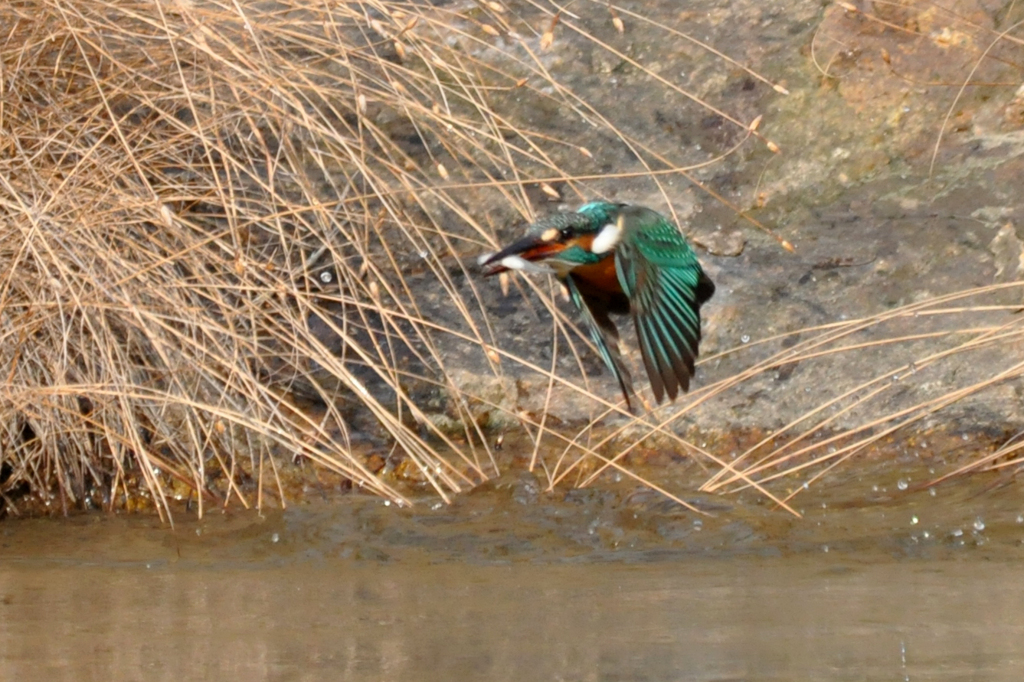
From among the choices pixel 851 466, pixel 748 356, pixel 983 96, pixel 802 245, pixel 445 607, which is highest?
pixel 983 96

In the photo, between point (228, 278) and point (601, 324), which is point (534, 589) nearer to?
point (601, 324)

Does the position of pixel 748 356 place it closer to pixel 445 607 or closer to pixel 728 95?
pixel 728 95

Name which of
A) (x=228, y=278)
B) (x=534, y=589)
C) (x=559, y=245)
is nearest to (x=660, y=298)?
(x=559, y=245)

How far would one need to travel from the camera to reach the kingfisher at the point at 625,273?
259 centimetres

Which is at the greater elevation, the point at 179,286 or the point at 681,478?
the point at 179,286

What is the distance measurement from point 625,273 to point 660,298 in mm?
98

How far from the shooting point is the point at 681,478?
3268mm

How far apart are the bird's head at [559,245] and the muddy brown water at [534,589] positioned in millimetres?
574

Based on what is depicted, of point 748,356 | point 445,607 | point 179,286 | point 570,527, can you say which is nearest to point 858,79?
point 748,356

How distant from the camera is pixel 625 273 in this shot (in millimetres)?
2645

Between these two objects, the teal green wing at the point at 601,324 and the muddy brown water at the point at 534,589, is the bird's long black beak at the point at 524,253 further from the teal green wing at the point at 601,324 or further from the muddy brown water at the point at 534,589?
the muddy brown water at the point at 534,589

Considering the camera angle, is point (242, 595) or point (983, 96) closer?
point (242, 595)

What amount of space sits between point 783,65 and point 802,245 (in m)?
0.67

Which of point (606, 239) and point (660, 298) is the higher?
point (606, 239)
